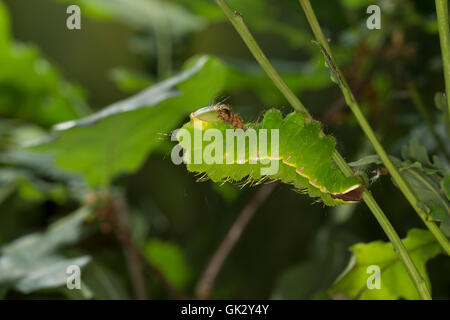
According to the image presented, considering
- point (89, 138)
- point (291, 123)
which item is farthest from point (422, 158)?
point (89, 138)

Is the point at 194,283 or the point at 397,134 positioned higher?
the point at 397,134

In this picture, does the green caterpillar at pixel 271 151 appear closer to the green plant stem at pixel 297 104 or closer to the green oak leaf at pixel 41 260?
the green plant stem at pixel 297 104

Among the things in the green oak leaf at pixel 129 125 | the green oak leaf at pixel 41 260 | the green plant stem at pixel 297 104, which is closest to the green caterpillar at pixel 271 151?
the green plant stem at pixel 297 104

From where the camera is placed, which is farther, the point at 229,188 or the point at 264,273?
the point at 264,273

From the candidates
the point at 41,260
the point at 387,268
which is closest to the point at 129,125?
the point at 41,260
